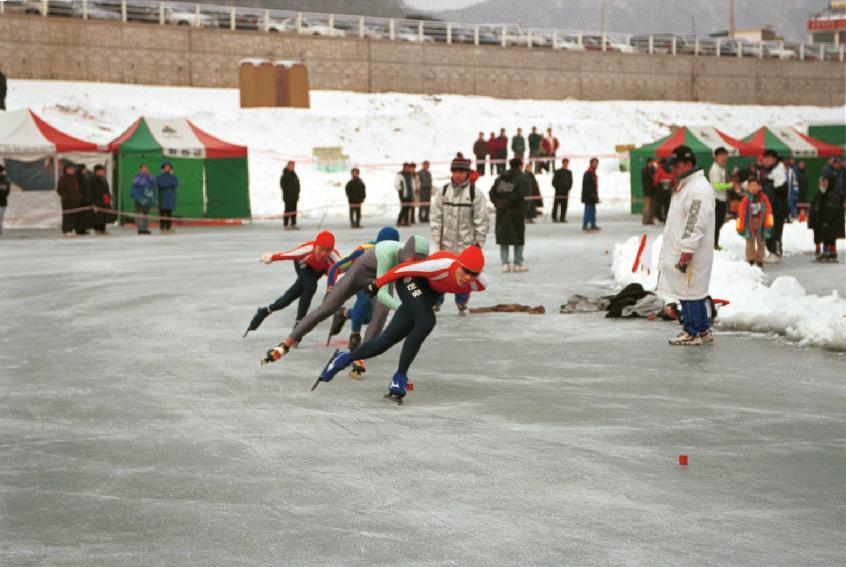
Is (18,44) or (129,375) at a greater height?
(18,44)

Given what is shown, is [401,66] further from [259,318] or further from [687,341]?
[687,341]

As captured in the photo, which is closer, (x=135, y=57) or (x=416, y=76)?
(x=135, y=57)

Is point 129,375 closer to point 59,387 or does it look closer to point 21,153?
point 59,387

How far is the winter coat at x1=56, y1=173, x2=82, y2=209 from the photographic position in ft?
88.5

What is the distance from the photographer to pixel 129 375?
30.7ft

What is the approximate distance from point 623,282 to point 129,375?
775cm

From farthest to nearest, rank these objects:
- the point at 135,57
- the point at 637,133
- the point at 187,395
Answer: the point at 637,133 < the point at 135,57 < the point at 187,395

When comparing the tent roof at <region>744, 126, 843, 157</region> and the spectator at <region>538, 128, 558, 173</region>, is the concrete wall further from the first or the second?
the tent roof at <region>744, 126, 843, 157</region>

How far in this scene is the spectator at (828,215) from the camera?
60.2 feet

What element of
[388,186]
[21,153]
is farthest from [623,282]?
[388,186]

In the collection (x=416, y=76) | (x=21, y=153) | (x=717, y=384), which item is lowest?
(x=717, y=384)

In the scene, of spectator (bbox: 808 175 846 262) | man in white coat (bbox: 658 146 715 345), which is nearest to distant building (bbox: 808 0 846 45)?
spectator (bbox: 808 175 846 262)

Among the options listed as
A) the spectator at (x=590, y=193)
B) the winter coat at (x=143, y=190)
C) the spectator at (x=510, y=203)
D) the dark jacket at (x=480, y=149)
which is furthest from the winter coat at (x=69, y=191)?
the dark jacket at (x=480, y=149)

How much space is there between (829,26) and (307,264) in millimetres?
115431
